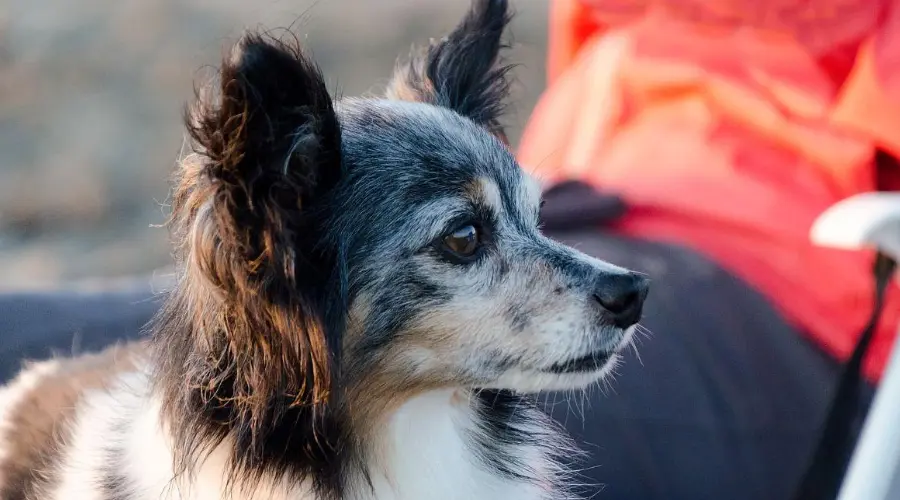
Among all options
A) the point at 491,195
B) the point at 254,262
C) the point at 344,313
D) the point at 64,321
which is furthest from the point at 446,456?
the point at 64,321

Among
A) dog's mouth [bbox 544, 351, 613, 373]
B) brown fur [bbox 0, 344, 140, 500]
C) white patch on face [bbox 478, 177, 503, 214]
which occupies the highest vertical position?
white patch on face [bbox 478, 177, 503, 214]

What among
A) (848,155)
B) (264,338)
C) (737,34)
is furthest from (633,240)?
(264,338)

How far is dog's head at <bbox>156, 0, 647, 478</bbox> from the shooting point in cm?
136

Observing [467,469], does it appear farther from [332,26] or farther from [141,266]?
[332,26]

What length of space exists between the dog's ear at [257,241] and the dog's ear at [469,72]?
1.75 ft

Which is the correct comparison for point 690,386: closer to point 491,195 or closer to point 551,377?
point 551,377

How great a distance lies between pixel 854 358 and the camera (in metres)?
2.05

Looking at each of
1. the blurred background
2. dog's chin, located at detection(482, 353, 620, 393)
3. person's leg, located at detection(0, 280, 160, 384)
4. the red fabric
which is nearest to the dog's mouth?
dog's chin, located at detection(482, 353, 620, 393)

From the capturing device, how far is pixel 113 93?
6883mm

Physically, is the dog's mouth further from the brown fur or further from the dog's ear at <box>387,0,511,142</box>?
the brown fur

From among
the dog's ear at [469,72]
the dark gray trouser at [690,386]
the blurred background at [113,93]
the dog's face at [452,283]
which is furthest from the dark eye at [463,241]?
the blurred background at [113,93]

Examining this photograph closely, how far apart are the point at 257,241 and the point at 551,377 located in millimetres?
597

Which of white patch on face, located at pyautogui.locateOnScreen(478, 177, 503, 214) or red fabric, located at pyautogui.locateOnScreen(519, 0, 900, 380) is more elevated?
red fabric, located at pyautogui.locateOnScreen(519, 0, 900, 380)

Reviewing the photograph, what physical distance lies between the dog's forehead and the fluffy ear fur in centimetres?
11
